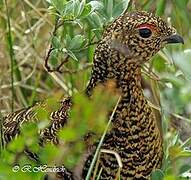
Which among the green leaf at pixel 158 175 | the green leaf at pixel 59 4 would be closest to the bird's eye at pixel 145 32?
the green leaf at pixel 59 4

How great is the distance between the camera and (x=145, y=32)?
1.92 meters

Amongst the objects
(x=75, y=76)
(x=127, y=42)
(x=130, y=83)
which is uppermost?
(x=127, y=42)

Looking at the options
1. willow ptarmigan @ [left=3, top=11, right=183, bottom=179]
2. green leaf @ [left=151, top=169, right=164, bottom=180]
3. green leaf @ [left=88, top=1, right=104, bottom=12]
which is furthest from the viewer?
green leaf @ [left=88, top=1, right=104, bottom=12]

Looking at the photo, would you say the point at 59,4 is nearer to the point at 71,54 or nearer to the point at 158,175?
the point at 71,54

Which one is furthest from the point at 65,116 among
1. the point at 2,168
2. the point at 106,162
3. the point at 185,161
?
the point at 2,168

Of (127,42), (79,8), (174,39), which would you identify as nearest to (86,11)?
(79,8)

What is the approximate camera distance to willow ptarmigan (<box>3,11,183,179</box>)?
188 cm

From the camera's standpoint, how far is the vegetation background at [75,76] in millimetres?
1247

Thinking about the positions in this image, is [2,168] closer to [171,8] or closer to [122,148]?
[122,148]

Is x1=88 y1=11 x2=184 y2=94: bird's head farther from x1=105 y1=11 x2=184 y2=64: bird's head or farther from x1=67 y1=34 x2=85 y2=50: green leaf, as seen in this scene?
x1=67 y1=34 x2=85 y2=50: green leaf

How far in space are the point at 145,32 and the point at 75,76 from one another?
71 centimetres

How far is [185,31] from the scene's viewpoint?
2.86 m

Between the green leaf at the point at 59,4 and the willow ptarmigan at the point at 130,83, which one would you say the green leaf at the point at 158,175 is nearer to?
the willow ptarmigan at the point at 130,83

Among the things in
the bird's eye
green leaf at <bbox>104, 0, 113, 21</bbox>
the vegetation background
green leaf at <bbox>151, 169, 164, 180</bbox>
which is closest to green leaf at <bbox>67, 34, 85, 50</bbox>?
the vegetation background
